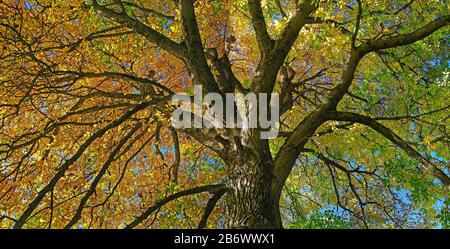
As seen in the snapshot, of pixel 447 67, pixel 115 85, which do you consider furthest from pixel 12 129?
pixel 447 67

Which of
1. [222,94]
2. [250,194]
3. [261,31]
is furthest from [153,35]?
[250,194]

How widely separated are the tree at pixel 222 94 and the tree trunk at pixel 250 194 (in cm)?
2

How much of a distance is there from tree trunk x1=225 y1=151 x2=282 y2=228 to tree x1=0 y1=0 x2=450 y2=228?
0.02m

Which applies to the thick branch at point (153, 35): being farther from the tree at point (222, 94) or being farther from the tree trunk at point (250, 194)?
the tree trunk at point (250, 194)

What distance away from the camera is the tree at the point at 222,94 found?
21.7 ft

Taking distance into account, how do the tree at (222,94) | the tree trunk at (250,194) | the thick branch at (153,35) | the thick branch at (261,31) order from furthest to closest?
the thick branch at (153,35) → the thick branch at (261,31) → the tree at (222,94) → the tree trunk at (250,194)

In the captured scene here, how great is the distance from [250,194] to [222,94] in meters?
2.03

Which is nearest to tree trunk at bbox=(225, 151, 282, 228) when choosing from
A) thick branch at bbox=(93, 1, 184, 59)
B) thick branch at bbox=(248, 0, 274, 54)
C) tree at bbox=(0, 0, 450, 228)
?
tree at bbox=(0, 0, 450, 228)

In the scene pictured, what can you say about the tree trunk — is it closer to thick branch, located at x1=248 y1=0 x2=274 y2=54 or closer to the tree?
the tree

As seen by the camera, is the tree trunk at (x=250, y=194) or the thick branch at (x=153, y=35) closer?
the tree trunk at (x=250, y=194)

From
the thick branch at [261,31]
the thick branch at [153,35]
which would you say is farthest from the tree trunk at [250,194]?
the thick branch at [153,35]

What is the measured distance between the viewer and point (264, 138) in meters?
6.78

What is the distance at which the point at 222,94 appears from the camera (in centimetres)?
741
